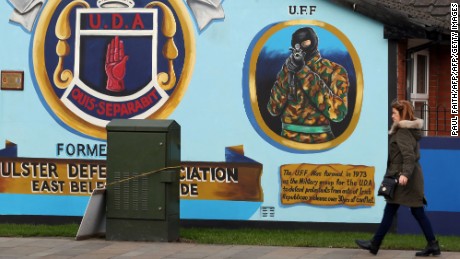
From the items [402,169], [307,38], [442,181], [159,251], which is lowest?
[159,251]

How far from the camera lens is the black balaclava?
13.6 metres

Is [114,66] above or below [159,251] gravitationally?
above

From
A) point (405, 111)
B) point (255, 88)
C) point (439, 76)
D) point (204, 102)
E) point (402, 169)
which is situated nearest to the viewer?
point (402, 169)

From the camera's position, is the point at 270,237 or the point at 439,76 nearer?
the point at 270,237

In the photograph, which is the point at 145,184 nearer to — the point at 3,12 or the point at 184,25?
the point at 184,25

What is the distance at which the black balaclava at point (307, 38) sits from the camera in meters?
13.6

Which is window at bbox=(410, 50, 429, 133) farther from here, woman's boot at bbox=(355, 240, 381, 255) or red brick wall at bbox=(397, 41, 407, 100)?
woman's boot at bbox=(355, 240, 381, 255)

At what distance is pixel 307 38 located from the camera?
44.6ft

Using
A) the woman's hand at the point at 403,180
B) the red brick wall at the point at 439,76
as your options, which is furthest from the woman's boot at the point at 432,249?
the red brick wall at the point at 439,76

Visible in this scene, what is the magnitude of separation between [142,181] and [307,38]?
2.98 meters

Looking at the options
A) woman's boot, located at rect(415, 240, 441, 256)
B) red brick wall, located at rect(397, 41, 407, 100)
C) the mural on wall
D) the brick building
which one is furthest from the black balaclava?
woman's boot, located at rect(415, 240, 441, 256)

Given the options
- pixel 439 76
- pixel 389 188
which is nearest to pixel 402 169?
pixel 389 188

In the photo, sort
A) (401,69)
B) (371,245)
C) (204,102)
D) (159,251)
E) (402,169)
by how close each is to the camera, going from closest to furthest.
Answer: (402,169)
(371,245)
(159,251)
(401,69)
(204,102)

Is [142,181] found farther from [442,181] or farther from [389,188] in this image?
[442,181]
